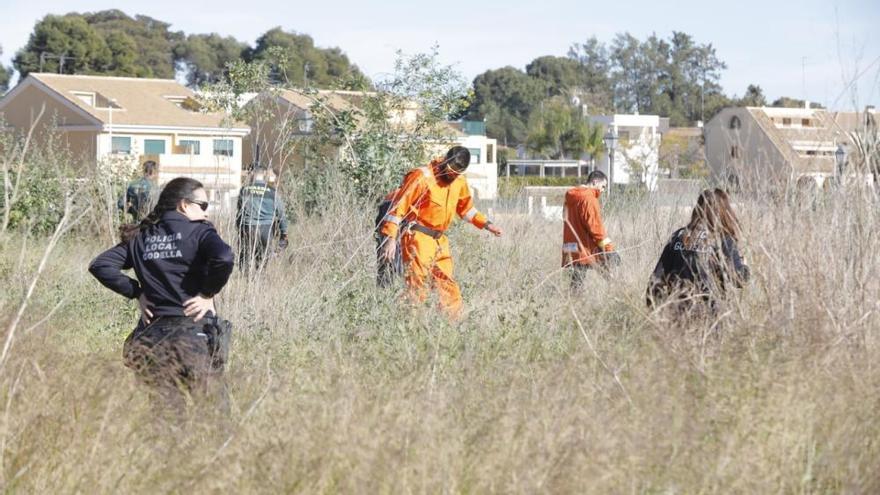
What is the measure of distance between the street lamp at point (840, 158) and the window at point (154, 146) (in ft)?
154

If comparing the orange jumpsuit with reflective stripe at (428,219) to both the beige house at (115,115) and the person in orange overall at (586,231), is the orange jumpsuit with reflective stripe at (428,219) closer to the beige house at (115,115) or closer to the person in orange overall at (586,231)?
the person in orange overall at (586,231)

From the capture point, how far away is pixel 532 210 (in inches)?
659

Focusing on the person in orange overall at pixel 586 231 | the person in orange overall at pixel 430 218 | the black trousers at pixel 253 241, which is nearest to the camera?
the person in orange overall at pixel 430 218

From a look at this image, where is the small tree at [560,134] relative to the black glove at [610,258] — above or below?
above

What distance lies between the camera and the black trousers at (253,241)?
10.3 m

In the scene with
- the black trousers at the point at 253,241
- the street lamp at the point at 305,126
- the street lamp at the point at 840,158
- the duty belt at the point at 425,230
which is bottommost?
the black trousers at the point at 253,241

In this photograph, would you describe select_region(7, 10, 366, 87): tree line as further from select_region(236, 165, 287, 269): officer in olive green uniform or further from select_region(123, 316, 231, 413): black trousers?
select_region(123, 316, 231, 413): black trousers

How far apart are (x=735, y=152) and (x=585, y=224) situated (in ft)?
8.67

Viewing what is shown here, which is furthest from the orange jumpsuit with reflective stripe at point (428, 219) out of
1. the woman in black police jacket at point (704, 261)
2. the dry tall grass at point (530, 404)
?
the dry tall grass at point (530, 404)

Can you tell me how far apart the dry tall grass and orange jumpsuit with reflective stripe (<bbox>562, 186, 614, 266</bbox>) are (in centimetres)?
430

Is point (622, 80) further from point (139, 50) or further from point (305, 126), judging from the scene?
point (305, 126)

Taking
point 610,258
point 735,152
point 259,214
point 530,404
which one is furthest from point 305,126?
point 530,404

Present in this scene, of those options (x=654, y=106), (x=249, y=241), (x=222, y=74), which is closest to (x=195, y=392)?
(x=249, y=241)

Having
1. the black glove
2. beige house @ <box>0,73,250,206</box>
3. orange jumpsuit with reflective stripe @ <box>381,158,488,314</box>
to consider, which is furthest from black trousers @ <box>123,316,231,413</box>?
beige house @ <box>0,73,250,206</box>
